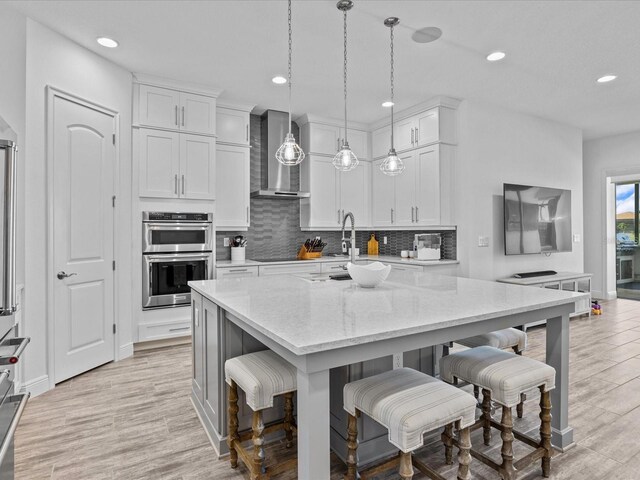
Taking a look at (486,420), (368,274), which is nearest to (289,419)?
(368,274)

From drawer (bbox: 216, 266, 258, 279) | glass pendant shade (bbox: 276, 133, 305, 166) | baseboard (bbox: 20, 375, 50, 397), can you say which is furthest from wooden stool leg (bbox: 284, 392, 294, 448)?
drawer (bbox: 216, 266, 258, 279)

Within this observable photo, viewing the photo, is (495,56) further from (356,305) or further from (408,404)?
(408,404)

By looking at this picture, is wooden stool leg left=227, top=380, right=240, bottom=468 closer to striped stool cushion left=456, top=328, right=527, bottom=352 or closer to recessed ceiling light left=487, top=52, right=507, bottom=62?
striped stool cushion left=456, top=328, right=527, bottom=352

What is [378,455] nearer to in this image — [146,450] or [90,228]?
[146,450]

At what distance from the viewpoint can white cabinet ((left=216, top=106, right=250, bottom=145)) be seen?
4.49 m

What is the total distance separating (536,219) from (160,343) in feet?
16.4

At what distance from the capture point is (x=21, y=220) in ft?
9.14

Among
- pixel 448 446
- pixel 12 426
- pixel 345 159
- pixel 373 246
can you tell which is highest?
pixel 345 159

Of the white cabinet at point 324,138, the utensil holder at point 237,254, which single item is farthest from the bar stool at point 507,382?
the white cabinet at point 324,138

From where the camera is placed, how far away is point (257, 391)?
5.31ft

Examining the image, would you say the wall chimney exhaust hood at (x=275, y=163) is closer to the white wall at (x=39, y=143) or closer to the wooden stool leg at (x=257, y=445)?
the white wall at (x=39, y=143)

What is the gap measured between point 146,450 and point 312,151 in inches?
156

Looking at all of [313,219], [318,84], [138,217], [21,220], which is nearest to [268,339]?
[21,220]

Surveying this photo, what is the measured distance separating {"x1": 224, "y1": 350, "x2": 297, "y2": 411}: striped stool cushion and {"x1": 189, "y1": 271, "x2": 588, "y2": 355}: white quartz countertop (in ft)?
0.90
